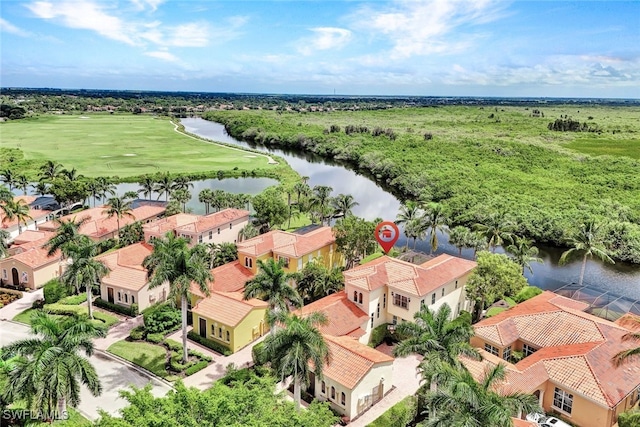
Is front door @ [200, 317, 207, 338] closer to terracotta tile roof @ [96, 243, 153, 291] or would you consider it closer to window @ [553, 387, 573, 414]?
terracotta tile roof @ [96, 243, 153, 291]

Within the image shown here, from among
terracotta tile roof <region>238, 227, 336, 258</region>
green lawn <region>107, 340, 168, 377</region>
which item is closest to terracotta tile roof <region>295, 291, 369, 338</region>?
terracotta tile roof <region>238, 227, 336, 258</region>

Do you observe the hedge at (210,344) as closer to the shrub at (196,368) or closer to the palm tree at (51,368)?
the shrub at (196,368)

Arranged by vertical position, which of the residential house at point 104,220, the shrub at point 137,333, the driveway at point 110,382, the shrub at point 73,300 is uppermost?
the residential house at point 104,220

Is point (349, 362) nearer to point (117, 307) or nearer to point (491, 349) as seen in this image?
point (491, 349)

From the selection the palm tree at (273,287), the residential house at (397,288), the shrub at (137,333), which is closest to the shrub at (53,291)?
the shrub at (137,333)

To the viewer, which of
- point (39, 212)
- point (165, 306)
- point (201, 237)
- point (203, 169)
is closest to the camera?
point (165, 306)

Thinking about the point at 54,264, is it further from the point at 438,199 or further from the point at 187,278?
the point at 438,199

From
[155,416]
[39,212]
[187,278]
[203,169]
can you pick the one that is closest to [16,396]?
[155,416]
